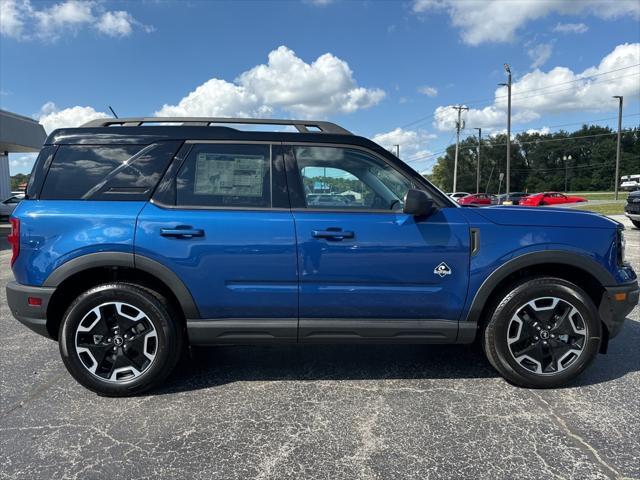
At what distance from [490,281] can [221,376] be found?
218cm

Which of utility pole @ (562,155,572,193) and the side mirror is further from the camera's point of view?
utility pole @ (562,155,572,193)

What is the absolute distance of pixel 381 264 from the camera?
3.11 metres

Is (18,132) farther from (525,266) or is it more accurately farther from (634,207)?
(634,207)

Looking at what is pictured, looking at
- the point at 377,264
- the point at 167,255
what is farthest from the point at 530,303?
the point at 167,255

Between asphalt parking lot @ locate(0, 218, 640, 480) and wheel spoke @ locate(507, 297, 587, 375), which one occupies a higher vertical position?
wheel spoke @ locate(507, 297, 587, 375)

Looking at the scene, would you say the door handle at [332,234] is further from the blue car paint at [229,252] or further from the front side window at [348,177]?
the front side window at [348,177]

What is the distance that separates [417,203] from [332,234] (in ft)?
2.00

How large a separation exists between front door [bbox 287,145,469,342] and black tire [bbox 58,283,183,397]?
101cm

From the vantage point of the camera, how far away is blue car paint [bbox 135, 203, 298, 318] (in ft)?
10.1

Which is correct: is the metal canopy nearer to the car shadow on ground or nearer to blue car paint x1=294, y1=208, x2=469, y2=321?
the car shadow on ground

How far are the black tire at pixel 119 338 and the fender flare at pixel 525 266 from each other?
85.2 inches

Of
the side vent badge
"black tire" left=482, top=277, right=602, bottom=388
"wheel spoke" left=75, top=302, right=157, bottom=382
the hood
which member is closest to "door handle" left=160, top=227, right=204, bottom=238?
"wheel spoke" left=75, top=302, right=157, bottom=382

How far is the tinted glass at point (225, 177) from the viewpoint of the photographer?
320cm

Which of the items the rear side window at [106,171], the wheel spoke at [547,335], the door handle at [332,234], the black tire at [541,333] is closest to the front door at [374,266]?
the door handle at [332,234]
